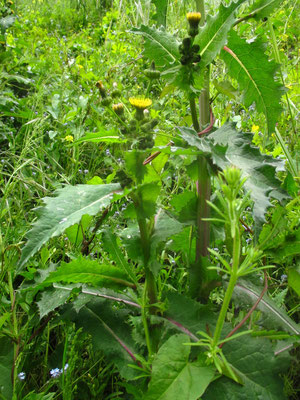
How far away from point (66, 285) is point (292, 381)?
0.72m

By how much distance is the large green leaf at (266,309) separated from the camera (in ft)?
3.49

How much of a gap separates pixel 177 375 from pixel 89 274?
0.35m

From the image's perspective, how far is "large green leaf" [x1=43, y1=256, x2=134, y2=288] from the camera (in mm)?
1019

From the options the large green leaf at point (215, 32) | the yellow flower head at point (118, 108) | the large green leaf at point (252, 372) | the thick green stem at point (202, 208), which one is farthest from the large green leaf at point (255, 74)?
the large green leaf at point (252, 372)

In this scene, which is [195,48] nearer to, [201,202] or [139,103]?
[139,103]

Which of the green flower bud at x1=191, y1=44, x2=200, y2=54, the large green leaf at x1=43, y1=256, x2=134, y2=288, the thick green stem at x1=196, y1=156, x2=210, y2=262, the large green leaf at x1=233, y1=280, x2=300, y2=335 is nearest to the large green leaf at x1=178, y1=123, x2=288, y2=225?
the thick green stem at x1=196, y1=156, x2=210, y2=262

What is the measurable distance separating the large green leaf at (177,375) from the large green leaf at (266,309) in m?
0.27

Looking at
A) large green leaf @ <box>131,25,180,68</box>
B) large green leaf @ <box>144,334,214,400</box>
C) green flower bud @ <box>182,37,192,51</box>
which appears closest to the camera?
large green leaf @ <box>144,334,214,400</box>

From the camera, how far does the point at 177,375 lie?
2.81 ft

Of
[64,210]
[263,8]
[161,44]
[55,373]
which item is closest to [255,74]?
[263,8]

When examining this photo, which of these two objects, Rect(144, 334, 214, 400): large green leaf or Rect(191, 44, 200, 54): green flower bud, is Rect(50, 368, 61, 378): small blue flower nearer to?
Rect(144, 334, 214, 400): large green leaf

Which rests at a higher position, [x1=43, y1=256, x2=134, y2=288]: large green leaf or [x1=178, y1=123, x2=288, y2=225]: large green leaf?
[x1=178, y1=123, x2=288, y2=225]: large green leaf

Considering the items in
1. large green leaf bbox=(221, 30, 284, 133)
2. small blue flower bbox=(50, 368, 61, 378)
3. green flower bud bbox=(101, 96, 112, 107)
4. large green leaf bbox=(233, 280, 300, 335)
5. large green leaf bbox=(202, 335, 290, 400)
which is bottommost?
small blue flower bbox=(50, 368, 61, 378)

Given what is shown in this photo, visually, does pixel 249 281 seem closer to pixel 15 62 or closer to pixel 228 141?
pixel 228 141
